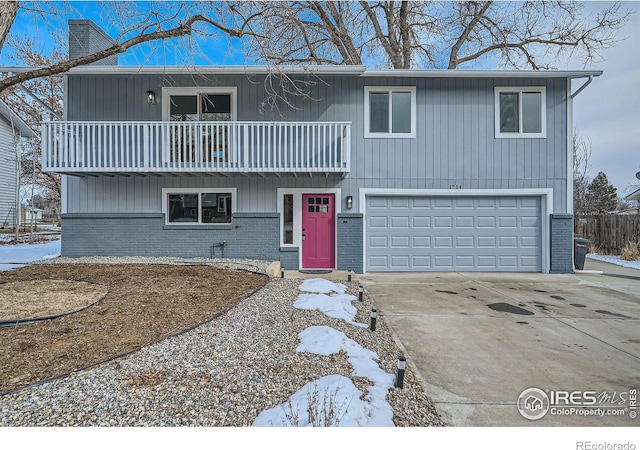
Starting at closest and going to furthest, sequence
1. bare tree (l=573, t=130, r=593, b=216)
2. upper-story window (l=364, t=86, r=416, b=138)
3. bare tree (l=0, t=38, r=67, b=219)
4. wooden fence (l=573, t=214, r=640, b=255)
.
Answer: upper-story window (l=364, t=86, r=416, b=138), wooden fence (l=573, t=214, r=640, b=255), bare tree (l=0, t=38, r=67, b=219), bare tree (l=573, t=130, r=593, b=216)

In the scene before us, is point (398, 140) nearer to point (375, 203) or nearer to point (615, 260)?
point (375, 203)

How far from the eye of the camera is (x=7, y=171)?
17.8 metres

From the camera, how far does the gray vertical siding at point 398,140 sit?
8.21 m

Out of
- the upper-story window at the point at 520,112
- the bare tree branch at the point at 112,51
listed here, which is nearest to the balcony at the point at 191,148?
the bare tree branch at the point at 112,51

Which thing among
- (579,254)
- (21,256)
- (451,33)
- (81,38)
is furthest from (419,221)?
(21,256)

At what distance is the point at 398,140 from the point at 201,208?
554cm

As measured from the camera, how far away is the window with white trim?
836cm

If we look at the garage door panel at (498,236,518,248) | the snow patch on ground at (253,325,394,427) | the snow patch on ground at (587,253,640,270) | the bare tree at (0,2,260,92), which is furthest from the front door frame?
the snow patch on ground at (587,253,640,270)

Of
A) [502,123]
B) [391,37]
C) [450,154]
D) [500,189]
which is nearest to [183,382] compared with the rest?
[450,154]

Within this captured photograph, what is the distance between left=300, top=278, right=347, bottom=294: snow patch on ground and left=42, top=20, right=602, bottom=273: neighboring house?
2215mm

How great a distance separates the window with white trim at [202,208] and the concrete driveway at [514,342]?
4.26 meters

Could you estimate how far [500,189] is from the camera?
8.28 metres

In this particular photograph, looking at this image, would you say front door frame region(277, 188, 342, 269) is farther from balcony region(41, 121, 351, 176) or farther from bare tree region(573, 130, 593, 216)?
bare tree region(573, 130, 593, 216)

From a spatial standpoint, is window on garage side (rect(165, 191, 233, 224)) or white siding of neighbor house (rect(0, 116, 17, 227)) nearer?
window on garage side (rect(165, 191, 233, 224))
